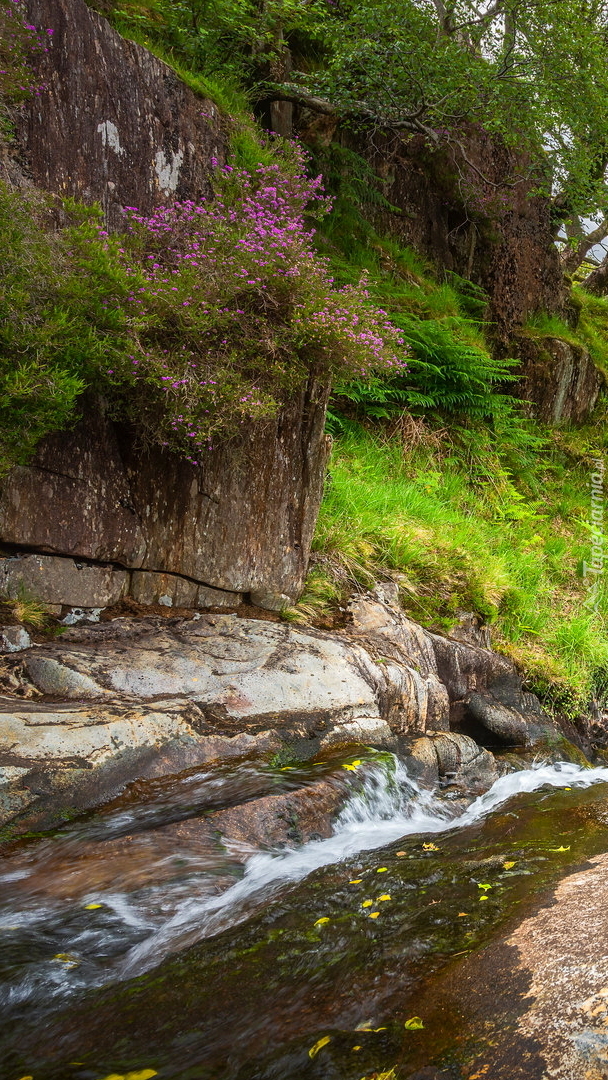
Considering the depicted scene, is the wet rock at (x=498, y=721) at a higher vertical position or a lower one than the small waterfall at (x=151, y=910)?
lower

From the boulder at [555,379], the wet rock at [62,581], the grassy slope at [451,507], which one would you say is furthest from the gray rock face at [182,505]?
the boulder at [555,379]

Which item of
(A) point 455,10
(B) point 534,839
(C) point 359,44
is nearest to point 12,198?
(B) point 534,839

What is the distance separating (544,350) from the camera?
11.8m

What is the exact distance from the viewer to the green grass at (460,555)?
6801 mm

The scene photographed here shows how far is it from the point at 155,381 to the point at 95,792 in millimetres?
2531

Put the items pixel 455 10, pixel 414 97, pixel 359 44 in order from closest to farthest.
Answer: pixel 359 44 → pixel 414 97 → pixel 455 10

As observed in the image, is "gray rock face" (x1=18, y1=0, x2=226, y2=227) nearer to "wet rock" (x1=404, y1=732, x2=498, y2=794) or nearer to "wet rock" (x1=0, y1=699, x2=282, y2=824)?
"wet rock" (x1=0, y1=699, x2=282, y2=824)

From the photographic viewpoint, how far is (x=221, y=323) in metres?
5.05

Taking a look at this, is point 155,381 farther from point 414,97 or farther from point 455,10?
point 455,10

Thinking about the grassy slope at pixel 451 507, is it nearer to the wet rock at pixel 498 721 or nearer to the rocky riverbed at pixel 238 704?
the rocky riverbed at pixel 238 704

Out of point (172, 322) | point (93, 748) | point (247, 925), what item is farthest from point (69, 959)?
point (172, 322)

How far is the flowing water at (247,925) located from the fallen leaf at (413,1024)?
2 cm

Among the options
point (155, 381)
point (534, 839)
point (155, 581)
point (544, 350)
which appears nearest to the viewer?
point (534, 839)

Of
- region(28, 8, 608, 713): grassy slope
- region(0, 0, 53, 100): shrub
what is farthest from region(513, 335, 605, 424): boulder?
region(0, 0, 53, 100): shrub
